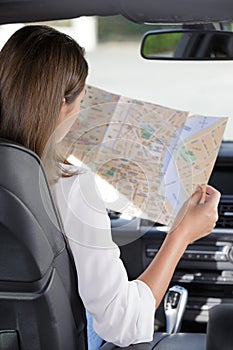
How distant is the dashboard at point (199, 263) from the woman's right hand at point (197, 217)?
42.3 inches

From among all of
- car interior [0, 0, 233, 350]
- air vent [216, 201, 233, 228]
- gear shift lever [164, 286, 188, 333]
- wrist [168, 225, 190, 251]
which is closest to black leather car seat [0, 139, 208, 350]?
car interior [0, 0, 233, 350]

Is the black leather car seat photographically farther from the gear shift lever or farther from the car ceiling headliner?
the gear shift lever

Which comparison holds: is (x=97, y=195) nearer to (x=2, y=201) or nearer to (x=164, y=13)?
(x=2, y=201)

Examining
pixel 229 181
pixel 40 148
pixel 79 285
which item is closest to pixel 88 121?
pixel 40 148

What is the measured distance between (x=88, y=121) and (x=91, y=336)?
0.58 m

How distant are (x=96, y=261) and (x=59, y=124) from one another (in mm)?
335

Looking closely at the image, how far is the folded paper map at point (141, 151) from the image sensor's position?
2193 millimetres

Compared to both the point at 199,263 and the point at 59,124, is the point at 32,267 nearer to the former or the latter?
the point at 59,124

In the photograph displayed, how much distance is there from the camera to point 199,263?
3.36 metres

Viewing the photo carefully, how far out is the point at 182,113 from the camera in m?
2.40

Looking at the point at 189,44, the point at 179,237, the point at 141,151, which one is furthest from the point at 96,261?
the point at 189,44

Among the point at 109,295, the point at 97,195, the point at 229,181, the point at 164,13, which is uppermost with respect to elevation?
the point at 164,13

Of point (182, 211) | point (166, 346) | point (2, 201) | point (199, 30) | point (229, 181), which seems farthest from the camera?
point (229, 181)

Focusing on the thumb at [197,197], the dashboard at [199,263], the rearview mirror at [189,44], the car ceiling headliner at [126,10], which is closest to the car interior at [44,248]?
the car ceiling headliner at [126,10]
